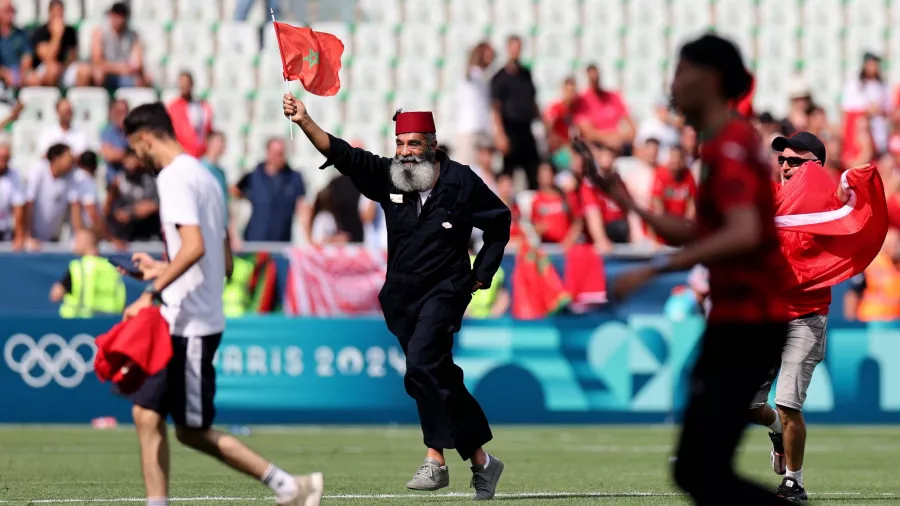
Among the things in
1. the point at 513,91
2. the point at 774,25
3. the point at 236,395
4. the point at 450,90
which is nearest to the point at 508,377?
the point at 236,395

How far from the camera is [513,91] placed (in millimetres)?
21609

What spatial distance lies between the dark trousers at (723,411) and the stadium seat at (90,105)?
16.5 meters

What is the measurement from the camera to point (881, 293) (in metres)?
18.9

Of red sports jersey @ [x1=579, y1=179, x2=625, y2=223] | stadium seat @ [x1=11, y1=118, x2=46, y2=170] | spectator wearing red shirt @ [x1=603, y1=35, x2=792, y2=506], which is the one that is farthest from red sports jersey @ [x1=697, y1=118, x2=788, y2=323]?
stadium seat @ [x1=11, y1=118, x2=46, y2=170]

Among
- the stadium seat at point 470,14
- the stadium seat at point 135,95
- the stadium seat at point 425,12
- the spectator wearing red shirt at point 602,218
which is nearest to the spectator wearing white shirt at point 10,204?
the stadium seat at point 135,95

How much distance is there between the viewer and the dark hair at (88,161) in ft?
62.5

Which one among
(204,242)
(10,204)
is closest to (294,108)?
(204,242)

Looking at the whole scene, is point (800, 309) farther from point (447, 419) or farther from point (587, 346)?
point (587, 346)

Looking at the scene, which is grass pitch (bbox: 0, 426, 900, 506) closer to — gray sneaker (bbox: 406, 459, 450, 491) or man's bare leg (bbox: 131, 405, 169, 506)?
gray sneaker (bbox: 406, 459, 450, 491)

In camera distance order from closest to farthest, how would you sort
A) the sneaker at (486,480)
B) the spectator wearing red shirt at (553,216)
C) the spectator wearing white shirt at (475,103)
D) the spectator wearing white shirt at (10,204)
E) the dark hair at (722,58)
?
1. the dark hair at (722,58)
2. the sneaker at (486,480)
3. the spectator wearing white shirt at (10,204)
4. the spectator wearing red shirt at (553,216)
5. the spectator wearing white shirt at (475,103)

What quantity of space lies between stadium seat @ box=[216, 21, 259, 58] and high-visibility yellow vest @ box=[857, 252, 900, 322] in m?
9.53

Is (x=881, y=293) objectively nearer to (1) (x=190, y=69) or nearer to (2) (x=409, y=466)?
(2) (x=409, y=466)

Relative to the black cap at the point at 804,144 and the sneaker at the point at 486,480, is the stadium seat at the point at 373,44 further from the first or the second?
the sneaker at the point at 486,480

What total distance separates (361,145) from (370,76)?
2.81 metres
